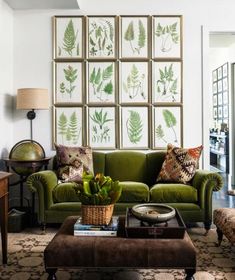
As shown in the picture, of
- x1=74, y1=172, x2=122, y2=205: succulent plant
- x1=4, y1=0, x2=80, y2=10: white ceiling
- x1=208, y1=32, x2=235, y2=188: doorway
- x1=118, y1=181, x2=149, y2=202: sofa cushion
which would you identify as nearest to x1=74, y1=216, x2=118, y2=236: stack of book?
x1=74, y1=172, x2=122, y2=205: succulent plant

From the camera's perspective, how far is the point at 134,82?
4352mm

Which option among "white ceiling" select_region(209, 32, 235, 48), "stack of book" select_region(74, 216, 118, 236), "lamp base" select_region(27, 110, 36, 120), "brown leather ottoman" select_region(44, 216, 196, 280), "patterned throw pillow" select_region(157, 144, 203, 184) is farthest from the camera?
"white ceiling" select_region(209, 32, 235, 48)

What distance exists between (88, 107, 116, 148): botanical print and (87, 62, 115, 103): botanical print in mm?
133

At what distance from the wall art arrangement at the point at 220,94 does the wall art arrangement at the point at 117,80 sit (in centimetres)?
333

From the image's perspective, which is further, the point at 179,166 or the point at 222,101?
the point at 222,101

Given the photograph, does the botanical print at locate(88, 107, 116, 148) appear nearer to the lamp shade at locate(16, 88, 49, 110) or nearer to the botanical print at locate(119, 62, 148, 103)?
the botanical print at locate(119, 62, 148, 103)

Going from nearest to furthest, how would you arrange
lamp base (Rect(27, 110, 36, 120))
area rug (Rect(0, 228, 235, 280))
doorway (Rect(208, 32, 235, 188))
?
1. area rug (Rect(0, 228, 235, 280))
2. lamp base (Rect(27, 110, 36, 120))
3. doorway (Rect(208, 32, 235, 188))

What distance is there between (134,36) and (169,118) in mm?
1173

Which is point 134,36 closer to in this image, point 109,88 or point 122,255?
point 109,88

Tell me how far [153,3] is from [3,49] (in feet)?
6.63

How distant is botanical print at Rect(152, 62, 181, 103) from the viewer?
4.34 m

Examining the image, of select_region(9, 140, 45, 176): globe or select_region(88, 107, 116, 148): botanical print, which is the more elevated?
select_region(88, 107, 116, 148): botanical print

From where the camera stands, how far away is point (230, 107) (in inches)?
245

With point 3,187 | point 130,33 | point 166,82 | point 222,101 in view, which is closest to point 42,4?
point 130,33
